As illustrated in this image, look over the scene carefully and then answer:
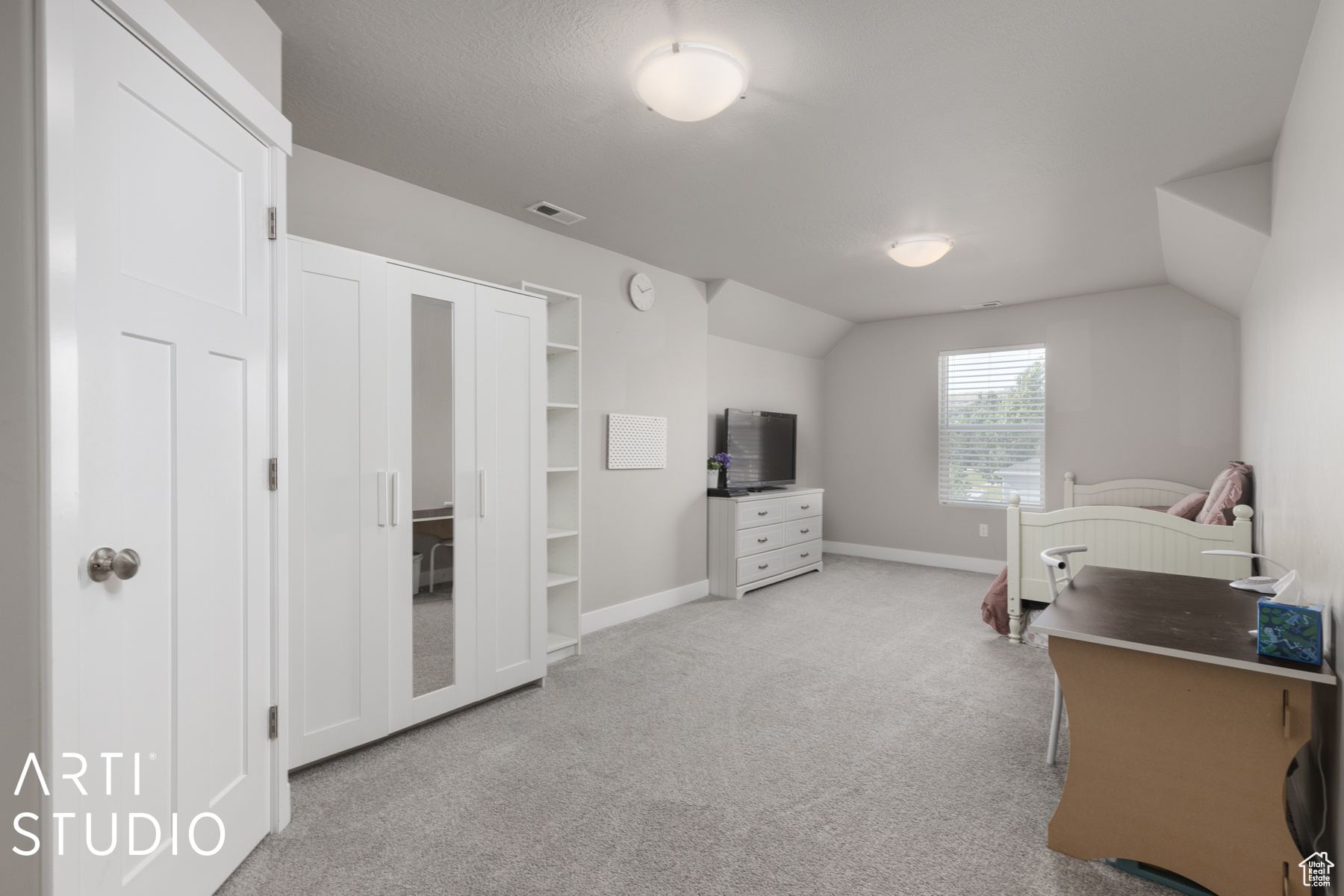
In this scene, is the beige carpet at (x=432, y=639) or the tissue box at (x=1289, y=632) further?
the beige carpet at (x=432, y=639)

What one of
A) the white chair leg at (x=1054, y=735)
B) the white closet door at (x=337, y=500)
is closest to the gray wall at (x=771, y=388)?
the white closet door at (x=337, y=500)

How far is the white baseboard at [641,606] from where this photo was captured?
3926 millimetres

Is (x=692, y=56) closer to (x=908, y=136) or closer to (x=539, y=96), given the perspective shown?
(x=539, y=96)

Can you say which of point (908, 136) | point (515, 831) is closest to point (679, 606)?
point (515, 831)

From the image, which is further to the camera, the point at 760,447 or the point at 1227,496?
the point at 760,447

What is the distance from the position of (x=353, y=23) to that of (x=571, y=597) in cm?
266

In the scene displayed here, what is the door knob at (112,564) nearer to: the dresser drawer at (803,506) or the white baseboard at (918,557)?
the dresser drawer at (803,506)

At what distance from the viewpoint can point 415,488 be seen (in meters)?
2.54

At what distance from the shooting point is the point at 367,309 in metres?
2.38

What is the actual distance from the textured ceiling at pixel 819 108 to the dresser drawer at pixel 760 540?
2252 mm

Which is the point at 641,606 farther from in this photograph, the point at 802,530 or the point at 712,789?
the point at 712,789

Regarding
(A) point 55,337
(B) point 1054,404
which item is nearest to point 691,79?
(A) point 55,337

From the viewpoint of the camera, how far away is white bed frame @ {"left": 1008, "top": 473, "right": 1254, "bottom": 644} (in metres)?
3.24

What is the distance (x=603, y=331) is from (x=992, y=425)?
12.8 ft
